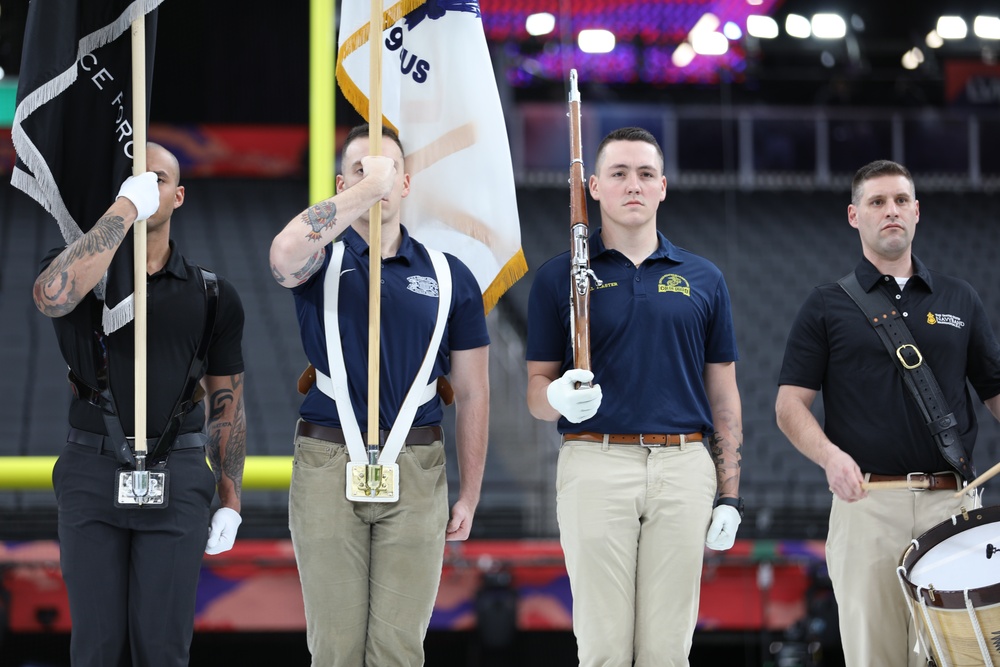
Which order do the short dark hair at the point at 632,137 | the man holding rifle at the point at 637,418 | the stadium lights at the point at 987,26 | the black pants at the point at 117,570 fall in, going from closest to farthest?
the black pants at the point at 117,570, the man holding rifle at the point at 637,418, the short dark hair at the point at 632,137, the stadium lights at the point at 987,26

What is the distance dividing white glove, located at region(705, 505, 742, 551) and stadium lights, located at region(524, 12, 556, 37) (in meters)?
11.9

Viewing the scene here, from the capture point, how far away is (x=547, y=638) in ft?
24.9

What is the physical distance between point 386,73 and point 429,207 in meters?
0.47

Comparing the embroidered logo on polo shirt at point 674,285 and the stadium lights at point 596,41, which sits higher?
the stadium lights at point 596,41

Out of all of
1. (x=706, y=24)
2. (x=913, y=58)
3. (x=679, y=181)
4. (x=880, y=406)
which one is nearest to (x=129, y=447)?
(x=880, y=406)

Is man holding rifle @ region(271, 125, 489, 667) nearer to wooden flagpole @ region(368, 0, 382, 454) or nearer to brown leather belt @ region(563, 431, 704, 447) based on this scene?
wooden flagpole @ region(368, 0, 382, 454)

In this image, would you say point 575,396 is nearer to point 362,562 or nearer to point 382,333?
point 382,333

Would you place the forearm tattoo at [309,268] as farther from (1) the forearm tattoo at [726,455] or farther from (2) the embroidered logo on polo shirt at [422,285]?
(1) the forearm tattoo at [726,455]

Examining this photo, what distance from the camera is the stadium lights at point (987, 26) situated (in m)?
15.0

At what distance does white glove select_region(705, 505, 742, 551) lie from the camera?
11.1ft

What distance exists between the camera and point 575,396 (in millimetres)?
3195

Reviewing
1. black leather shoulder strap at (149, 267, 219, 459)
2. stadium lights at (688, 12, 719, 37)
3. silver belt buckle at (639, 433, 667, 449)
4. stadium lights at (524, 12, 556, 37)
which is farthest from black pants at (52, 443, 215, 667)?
stadium lights at (688, 12, 719, 37)

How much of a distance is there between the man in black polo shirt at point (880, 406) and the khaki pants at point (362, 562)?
4.09 feet

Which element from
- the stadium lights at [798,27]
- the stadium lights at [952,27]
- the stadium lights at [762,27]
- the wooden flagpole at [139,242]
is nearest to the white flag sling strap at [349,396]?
the wooden flagpole at [139,242]
